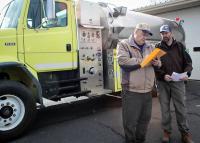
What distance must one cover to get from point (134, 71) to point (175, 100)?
94 centimetres

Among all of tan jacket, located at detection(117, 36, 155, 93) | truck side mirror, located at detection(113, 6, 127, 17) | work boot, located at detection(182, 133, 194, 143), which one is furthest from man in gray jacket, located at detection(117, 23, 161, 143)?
truck side mirror, located at detection(113, 6, 127, 17)

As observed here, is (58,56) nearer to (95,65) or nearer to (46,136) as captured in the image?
(95,65)

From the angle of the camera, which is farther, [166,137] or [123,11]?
[123,11]

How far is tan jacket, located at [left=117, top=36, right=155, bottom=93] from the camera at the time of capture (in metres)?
3.85

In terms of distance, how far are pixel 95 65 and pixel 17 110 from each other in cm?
227

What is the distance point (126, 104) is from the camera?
4.00m

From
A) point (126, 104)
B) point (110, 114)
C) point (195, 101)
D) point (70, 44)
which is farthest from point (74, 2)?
point (195, 101)

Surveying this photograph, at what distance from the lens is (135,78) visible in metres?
3.86

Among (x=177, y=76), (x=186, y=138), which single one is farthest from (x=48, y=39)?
(x=186, y=138)

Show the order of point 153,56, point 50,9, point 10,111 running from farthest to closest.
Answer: point 50,9
point 10,111
point 153,56

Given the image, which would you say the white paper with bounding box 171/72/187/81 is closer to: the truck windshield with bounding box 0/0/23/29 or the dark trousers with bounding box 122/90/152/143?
the dark trousers with bounding box 122/90/152/143

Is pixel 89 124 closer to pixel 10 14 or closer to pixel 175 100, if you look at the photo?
pixel 175 100

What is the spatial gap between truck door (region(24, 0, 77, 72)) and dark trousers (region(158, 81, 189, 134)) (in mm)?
2303

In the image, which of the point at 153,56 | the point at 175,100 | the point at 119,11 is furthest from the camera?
the point at 119,11
